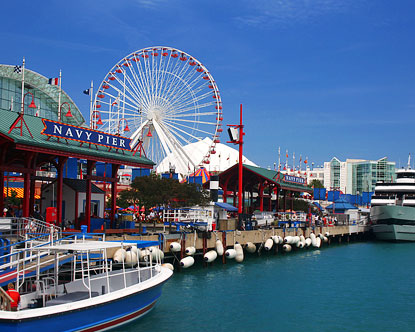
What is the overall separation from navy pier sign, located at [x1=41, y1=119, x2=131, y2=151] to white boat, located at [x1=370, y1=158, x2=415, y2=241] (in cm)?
3713

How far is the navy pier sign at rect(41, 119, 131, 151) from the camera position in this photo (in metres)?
32.8

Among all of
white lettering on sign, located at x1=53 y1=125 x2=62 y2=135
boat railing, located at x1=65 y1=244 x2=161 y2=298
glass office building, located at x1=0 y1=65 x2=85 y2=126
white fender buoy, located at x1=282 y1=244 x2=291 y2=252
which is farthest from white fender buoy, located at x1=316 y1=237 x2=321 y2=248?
glass office building, located at x1=0 y1=65 x2=85 y2=126

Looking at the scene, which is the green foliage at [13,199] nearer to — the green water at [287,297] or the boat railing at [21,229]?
the green water at [287,297]

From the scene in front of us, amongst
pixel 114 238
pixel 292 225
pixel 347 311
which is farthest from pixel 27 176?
pixel 292 225

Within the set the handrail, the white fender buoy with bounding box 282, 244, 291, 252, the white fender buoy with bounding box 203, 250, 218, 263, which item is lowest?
the white fender buoy with bounding box 282, 244, 291, 252

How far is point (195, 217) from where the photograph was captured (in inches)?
1563

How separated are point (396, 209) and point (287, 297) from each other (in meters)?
39.7

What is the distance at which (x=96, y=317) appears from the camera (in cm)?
1853

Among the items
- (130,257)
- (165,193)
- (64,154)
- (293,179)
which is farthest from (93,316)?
(293,179)

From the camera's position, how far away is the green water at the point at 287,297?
72.9 ft

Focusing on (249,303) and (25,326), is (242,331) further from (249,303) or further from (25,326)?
(25,326)

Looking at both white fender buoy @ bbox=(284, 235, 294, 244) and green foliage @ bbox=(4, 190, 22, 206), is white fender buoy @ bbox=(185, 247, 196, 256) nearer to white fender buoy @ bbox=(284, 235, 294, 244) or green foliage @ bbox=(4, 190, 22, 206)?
white fender buoy @ bbox=(284, 235, 294, 244)

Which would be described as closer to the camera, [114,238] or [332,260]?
[114,238]

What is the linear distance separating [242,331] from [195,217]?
1900 centimetres
